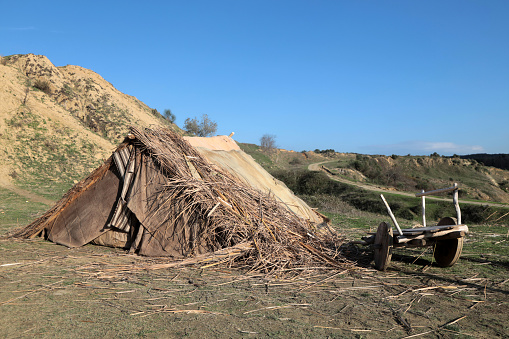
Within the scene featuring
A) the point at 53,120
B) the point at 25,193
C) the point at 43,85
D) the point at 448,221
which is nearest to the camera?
the point at 448,221

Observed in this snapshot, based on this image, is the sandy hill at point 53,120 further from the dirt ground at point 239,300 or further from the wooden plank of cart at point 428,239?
the wooden plank of cart at point 428,239

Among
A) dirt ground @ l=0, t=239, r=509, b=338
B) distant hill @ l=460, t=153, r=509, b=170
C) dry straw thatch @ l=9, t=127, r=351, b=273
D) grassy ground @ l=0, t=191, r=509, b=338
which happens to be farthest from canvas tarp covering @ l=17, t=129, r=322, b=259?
distant hill @ l=460, t=153, r=509, b=170

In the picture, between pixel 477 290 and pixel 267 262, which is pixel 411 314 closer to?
pixel 477 290

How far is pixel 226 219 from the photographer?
6.02m

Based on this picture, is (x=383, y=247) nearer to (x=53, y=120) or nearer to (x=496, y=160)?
(x=53, y=120)

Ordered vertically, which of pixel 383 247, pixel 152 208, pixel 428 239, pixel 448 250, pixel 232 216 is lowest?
pixel 448 250

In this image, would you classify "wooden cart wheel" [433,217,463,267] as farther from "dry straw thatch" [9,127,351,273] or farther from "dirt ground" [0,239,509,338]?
"dry straw thatch" [9,127,351,273]

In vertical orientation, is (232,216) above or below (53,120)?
below

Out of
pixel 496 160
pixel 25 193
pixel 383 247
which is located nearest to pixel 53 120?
pixel 25 193

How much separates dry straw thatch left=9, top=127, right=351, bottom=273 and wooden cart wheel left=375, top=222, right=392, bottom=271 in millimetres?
521

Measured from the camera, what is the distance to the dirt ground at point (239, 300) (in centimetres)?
328

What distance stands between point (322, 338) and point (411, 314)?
4.14 ft

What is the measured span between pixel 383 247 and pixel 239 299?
2.51 m

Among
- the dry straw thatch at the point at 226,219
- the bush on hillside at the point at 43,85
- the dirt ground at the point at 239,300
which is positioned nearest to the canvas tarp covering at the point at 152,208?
the dry straw thatch at the point at 226,219
